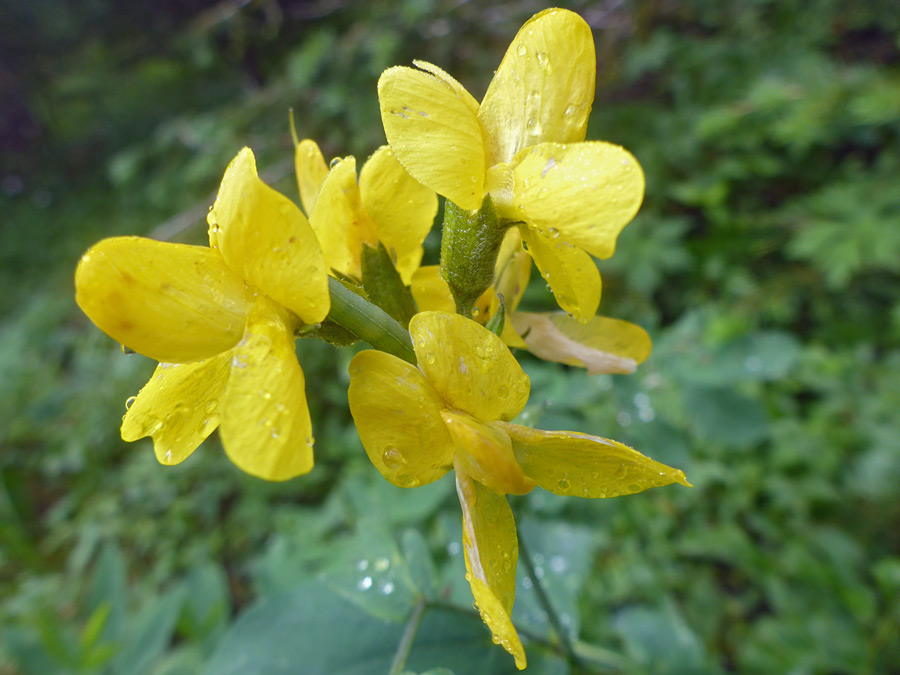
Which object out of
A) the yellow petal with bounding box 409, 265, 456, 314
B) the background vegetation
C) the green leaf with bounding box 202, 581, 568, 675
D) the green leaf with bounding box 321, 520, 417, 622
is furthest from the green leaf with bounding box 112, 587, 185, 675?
the yellow petal with bounding box 409, 265, 456, 314

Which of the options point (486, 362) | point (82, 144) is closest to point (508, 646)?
point (486, 362)

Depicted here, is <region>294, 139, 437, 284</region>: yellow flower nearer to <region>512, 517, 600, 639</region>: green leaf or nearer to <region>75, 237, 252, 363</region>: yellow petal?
<region>75, 237, 252, 363</region>: yellow petal

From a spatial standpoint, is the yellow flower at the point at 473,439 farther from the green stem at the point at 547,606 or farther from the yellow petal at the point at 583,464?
the green stem at the point at 547,606

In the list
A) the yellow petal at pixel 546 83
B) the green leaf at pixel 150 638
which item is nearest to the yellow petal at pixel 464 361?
the yellow petal at pixel 546 83

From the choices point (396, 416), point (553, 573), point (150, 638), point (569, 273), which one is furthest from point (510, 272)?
point (150, 638)

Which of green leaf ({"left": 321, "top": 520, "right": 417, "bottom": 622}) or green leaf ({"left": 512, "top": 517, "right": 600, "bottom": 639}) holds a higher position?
green leaf ({"left": 321, "top": 520, "right": 417, "bottom": 622})

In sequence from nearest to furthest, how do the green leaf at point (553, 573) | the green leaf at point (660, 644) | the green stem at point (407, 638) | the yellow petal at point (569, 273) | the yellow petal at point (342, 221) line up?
the yellow petal at point (569, 273)
the yellow petal at point (342, 221)
the green stem at point (407, 638)
the green leaf at point (553, 573)
the green leaf at point (660, 644)

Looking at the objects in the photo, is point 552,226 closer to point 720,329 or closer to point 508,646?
point 508,646
